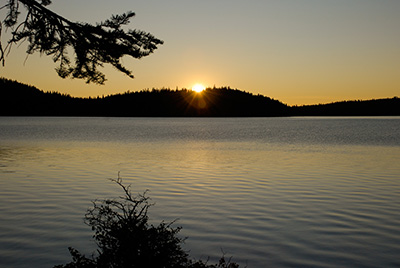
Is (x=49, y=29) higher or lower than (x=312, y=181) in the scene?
higher

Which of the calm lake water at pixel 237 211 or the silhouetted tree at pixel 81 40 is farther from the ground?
the silhouetted tree at pixel 81 40

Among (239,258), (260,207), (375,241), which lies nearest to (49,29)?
(239,258)

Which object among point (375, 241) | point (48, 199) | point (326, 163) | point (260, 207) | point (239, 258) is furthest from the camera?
point (326, 163)

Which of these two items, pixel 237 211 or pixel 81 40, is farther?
pixel 237 211

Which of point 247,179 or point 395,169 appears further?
point 395,169

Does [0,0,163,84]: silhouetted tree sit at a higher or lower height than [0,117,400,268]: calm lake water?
higher

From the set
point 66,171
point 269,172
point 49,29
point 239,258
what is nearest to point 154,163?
point 66,171

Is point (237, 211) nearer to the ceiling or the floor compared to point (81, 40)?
nearer to the floor

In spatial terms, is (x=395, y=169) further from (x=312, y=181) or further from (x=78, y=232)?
(x=78, y=232)

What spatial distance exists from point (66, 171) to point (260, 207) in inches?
638

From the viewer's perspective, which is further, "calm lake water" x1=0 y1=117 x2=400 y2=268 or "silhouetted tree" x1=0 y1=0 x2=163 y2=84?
"calm lake water" x1=0 y1=117 x2=400 y2=268

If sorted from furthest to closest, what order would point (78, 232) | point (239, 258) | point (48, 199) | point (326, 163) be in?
point (326, 163) → point (48, 199) → point (78, 232) → point (239, 258)

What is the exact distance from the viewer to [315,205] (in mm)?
17297

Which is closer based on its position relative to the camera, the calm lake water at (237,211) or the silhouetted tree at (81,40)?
the silhouetted tree at (81,40)
